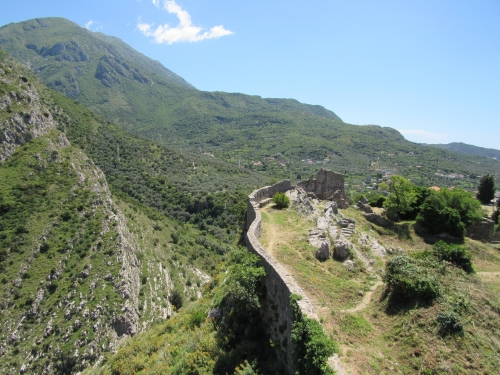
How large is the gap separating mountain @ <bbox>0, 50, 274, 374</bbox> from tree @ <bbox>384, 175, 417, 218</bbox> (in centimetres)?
1600

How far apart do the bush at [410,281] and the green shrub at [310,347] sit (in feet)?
18.4

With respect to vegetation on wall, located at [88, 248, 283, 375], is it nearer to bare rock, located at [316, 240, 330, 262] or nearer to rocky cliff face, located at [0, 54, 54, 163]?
bare rock, located at [316, 240, 330, 262]

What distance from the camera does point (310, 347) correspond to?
28.0 ft

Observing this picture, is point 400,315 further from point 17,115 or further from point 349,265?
point 17,115

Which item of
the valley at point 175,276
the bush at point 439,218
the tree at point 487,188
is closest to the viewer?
the valley at point 175,276

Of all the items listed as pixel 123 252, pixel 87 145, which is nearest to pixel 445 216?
pixel 123 252

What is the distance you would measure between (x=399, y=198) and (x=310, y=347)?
23356 millimetres

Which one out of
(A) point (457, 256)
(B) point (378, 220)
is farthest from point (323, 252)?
(B) point (378, 220)

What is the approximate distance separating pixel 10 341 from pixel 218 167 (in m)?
93.2

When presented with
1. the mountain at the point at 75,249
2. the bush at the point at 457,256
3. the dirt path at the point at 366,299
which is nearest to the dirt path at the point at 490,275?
the bush at the point at 457,256

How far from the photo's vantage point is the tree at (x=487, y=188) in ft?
153

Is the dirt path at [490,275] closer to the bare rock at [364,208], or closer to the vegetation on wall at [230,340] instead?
the bare rock at [364,208]

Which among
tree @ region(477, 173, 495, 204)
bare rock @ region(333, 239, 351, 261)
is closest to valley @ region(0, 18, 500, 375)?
bare rock @ region(333, 239, 351, 261)

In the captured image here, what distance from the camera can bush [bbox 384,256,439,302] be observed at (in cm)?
1196
